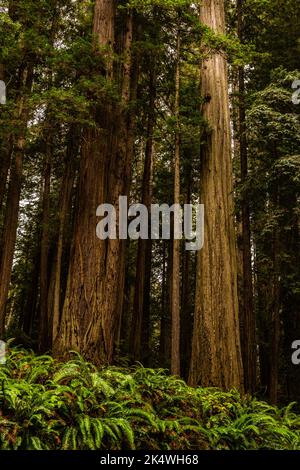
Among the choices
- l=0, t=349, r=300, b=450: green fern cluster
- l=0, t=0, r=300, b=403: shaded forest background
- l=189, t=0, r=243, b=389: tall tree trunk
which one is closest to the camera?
l=0, t=349, r=300, b=450: green fern cluster

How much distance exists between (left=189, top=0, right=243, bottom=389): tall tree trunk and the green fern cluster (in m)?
0.91

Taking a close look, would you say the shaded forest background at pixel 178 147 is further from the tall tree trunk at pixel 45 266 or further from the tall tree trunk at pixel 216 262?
the tall tree trunk at pixel 45 266

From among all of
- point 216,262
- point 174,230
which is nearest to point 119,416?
point 216,262

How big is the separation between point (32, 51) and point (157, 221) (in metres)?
12.8

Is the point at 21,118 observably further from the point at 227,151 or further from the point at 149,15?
the point at 149,15

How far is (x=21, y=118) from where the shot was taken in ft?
24.9

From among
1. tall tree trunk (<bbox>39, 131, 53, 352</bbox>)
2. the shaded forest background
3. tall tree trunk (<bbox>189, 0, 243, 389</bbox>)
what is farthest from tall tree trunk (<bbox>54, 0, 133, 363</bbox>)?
tall tree trunk (<bbox>39, 131, 53, 352</bbox>)

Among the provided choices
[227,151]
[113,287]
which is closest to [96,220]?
[113,287]

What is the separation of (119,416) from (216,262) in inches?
143

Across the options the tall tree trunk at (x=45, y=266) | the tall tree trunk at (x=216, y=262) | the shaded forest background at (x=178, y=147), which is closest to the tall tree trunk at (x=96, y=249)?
the shaded forest background at (x=178, y=147)

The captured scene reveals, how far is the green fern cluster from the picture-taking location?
357 cm

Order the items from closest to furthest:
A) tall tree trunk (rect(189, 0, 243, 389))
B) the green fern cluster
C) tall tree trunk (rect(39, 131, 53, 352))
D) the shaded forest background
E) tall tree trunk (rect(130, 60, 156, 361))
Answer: the green fern cluster, tall tree trunk (rect(189, 0, 243, 389)), the shaded forest background, tall tree trunk (rect(130, 60, 156, 361)), tall tree trunk (rect(39, 131, 53, 352))

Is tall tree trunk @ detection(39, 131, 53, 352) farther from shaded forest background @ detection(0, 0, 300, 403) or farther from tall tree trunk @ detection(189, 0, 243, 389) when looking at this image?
tall tree trunk @ detection(189, 0, 243, 389)
